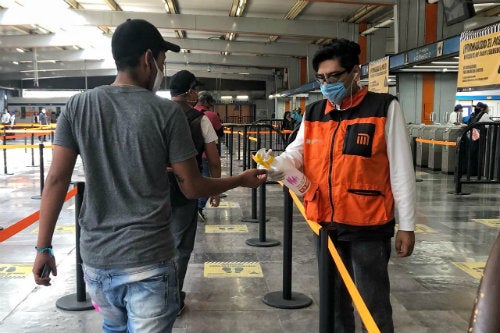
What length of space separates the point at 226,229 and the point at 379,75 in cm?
816

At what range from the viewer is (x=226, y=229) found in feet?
23.2

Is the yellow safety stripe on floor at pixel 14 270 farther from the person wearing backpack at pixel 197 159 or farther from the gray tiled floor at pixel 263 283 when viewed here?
the person wearing backpack at pixel 197 159

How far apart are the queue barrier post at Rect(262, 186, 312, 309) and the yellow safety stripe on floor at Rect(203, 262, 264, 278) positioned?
2.22 ft

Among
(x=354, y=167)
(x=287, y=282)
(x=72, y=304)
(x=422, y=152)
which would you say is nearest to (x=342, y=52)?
(x=354, y=167)

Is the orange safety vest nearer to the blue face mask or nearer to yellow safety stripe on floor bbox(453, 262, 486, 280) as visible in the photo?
the blue face mask

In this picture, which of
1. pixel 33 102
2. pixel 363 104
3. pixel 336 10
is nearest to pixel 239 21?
pixel 336 10

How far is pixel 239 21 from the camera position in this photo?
67.0 ft

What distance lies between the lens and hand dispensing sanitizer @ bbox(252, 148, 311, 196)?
260 centimetres

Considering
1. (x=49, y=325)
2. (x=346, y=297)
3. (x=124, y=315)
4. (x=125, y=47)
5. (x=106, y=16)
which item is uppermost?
(x=106, y=16)

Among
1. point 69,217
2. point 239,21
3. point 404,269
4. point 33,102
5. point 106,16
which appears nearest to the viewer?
point 404,269

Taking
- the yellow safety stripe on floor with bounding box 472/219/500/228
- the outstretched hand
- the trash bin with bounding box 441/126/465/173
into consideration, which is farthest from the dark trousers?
the trash bin with bounding box 441/126/465/173

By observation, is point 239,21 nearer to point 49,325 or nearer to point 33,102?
point 49,325

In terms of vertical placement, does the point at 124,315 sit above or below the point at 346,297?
above

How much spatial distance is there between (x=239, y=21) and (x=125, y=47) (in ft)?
63.3
